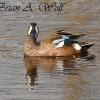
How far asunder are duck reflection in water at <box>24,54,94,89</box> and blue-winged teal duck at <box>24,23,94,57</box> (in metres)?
0.27

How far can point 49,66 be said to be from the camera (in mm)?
14828

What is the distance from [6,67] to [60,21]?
196 inches

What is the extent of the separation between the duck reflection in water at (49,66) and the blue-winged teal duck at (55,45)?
0.90 ft

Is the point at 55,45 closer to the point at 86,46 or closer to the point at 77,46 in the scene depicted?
the point at 77,46

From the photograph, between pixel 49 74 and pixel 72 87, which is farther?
pixel 49 74

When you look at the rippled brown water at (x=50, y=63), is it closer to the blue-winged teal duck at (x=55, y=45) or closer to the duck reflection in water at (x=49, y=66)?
the duck reflection in water at (x=49, y=66)

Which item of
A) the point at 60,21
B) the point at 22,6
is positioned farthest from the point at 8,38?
the point at 22,6

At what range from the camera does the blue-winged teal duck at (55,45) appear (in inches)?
642

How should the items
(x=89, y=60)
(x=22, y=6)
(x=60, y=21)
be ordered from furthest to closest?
(x=22, y=6) → (x=60, y=21) → (x=89, y=60)

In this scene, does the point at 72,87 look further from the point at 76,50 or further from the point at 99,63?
the point at 76,50

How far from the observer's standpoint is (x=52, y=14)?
20297mm

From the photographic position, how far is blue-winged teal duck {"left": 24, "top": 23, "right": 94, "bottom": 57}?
16.3m

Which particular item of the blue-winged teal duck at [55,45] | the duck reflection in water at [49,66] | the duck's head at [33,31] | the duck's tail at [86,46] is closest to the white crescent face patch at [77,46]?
the blue-winged teal duck at [55,45]

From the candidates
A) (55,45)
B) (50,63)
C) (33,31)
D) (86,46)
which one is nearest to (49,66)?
(50,63)
